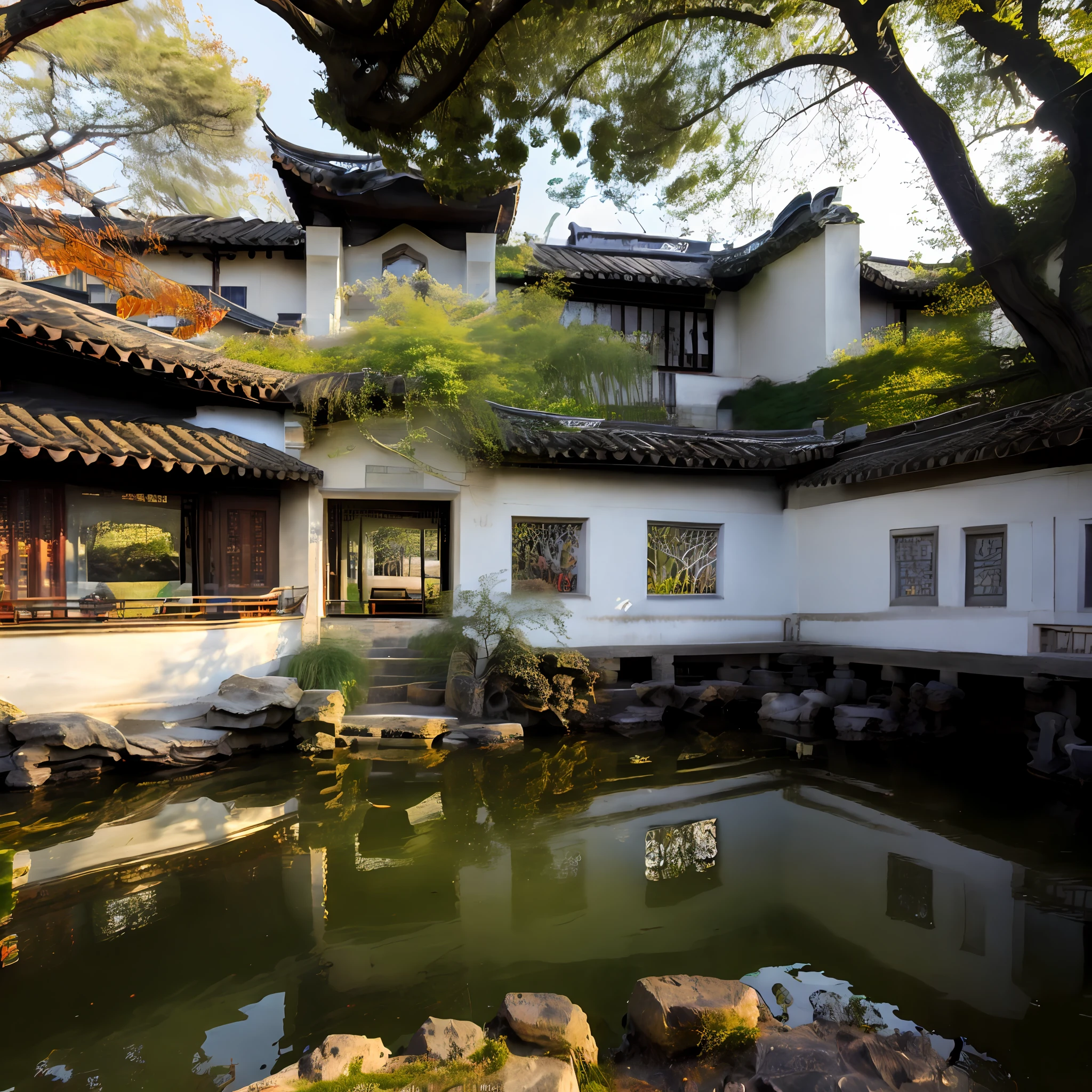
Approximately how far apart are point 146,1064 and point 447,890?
1.96 metres

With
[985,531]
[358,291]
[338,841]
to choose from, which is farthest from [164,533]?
[985,531]

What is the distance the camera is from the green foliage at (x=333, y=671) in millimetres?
8398

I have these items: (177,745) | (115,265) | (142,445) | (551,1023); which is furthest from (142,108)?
(551,1023)

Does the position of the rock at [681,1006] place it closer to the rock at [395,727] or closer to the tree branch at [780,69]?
the rock at [395,727]

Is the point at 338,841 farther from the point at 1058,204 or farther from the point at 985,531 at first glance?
the point at 1058,204

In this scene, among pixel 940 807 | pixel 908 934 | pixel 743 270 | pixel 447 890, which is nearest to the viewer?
pixel 908 934

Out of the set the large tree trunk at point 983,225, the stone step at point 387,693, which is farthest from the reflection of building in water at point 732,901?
the large tree trunk at point 983,225

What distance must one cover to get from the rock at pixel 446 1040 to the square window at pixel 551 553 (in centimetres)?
778

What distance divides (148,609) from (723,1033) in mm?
8439

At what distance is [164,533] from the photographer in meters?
9.59

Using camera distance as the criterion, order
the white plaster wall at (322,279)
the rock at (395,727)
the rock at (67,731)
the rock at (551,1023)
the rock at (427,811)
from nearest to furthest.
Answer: the rock at (551,1023), the rock at (427,811), the rock at (67,731), the rock at (395,727), the white plaster wall at (322,279)

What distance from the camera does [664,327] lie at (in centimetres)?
1580

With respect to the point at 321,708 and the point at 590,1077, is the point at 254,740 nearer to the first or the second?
the point at 321,708

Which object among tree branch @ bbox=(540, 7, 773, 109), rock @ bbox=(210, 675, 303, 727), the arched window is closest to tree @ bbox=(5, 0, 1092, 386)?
tree branch @ bbox=(540, 7, 773, 109)
